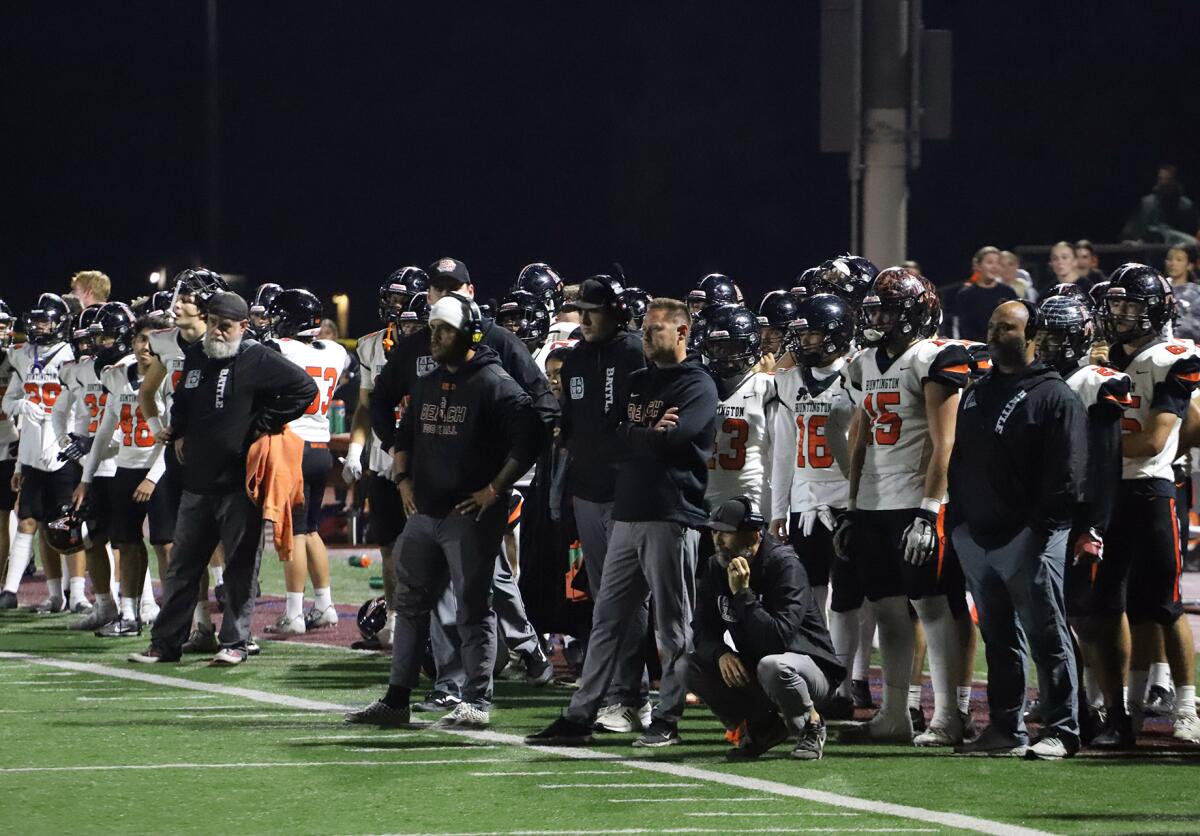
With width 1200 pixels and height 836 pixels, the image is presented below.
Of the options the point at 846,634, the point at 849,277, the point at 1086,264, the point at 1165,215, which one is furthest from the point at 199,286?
the point at 1165,215

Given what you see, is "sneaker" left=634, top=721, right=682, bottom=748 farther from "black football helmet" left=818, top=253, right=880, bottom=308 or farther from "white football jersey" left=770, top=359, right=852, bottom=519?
"black football helmet" left=818, top=253, right=880, bottom=308

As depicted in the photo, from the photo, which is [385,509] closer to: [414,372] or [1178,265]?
[414,372]

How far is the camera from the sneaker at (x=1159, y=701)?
10016mm

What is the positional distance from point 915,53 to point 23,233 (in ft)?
69.9

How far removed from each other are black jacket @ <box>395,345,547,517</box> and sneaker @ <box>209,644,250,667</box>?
278 cm

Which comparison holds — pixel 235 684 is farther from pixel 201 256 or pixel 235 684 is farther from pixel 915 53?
pixel 201 256

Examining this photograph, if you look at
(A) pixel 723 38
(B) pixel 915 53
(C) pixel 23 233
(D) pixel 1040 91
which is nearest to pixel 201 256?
(C) pixel 23 233

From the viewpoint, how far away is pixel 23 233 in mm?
32062

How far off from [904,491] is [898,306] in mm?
796

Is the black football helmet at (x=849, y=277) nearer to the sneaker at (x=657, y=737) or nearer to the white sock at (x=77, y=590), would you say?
the sneaker at (x=657, y=737)

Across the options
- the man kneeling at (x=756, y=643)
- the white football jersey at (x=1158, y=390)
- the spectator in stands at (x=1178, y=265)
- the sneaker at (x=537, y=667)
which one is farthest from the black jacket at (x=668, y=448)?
the spectator in stands at (x=1178, y=265)

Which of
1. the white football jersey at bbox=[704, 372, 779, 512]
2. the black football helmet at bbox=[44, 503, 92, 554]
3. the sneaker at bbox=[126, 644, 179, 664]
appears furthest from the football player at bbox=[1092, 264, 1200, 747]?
the black football helmet at bbox=[44, 503, 92, 554]

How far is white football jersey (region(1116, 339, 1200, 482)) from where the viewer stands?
9.42 meters

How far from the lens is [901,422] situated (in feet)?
31.1
